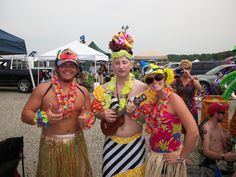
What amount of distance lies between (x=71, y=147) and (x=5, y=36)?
3.71 meters

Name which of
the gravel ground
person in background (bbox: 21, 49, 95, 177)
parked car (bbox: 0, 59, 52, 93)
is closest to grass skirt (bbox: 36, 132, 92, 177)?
person in background (bbox: 21, 49, 95, 177)

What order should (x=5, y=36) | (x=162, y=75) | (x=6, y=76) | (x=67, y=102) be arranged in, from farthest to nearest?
(x=6, y=76) → (x=5, y=36) → (x=67, y=102) → (x=162, y=75)

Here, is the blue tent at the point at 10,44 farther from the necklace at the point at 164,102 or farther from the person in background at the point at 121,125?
the necklace at the point at 164,102

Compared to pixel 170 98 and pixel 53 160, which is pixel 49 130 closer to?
pixel 53 160

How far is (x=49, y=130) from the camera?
2.43 meters

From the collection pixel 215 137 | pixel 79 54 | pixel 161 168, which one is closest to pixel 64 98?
pixel 161 168

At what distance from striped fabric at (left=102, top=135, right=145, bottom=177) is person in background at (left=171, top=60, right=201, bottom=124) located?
229 centimetres

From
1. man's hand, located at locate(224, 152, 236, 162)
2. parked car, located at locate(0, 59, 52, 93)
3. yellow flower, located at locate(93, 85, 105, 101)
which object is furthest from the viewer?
parked car, located at locate(0, 59, 52, 93)

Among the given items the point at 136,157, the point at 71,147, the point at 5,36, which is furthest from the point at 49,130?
the point at 5,36

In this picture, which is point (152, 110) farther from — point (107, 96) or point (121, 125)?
point (107, 96)

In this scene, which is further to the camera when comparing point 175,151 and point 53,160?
point 53,160

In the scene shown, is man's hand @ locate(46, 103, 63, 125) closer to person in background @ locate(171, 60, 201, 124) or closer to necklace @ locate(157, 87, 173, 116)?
necklace @ locate(157, 87, 173, 116)

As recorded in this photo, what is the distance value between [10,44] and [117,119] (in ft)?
13.0

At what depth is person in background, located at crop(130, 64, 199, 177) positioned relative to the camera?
2.05 meters
